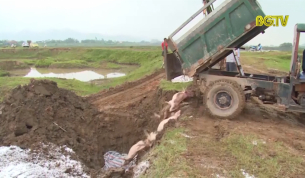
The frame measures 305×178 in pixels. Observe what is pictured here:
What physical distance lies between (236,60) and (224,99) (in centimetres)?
97

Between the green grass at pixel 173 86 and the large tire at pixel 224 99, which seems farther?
the green grass at pixel 173 86

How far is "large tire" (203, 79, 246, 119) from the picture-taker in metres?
6.46

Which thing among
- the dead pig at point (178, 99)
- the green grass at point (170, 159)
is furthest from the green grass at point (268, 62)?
the green grass at point (170, 159)

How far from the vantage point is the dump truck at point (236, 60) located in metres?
6.09

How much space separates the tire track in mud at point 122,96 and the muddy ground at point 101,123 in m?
0.09

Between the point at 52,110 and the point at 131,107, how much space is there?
133 inches

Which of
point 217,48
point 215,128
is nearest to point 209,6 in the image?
point 217,48

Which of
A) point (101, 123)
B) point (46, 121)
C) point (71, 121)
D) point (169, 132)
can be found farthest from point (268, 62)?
point (46, 121)

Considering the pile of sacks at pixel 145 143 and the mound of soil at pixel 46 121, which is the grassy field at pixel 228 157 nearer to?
the pile of sacks at pixel 145 143

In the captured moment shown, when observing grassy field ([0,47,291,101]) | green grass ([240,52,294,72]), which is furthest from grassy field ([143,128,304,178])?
green grass ([240,52,294,72])

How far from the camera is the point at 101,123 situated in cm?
898

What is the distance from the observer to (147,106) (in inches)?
385

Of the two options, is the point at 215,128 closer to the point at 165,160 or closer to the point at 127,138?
the point at 165,160

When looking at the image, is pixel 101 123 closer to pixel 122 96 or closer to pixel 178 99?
pixel 122 96
